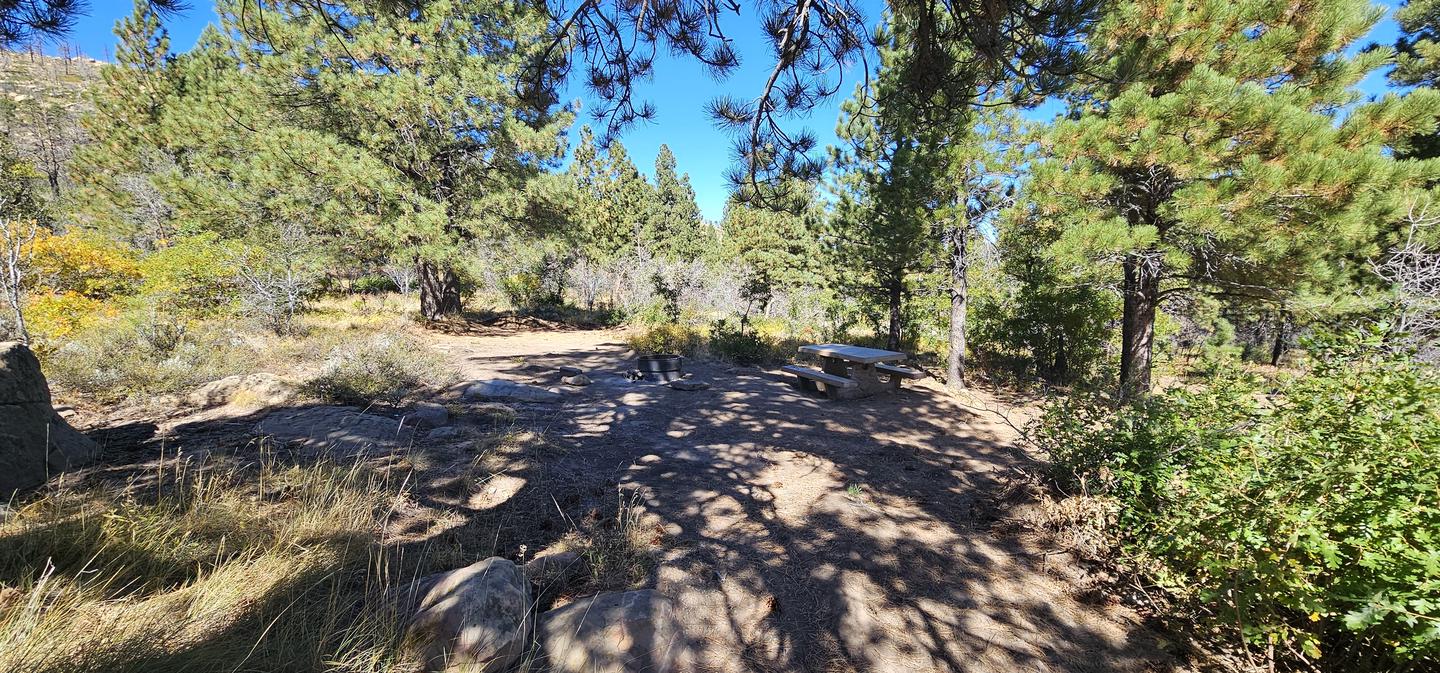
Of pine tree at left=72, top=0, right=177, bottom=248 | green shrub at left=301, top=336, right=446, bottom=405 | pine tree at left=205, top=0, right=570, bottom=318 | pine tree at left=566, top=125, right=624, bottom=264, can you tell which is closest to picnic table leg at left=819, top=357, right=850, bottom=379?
green shrub at left=301, top=336, right=446, bottom=405

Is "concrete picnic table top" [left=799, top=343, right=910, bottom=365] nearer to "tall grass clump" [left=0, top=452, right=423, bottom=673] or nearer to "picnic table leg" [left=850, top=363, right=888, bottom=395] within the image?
"picnic table leg" [left=850, top=363, right=888, bottom=395]

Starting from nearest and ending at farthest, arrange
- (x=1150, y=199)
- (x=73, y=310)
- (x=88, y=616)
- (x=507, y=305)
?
1. (x=88, y=616)
2. (x=1150, y=199)
3. (x=73, y=310)
4. (x=507, y=305)

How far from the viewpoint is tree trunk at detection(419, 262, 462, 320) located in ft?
42.1

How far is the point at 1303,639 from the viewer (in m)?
1.48

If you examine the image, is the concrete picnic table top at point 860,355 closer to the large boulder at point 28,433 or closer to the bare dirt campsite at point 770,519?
the bare dirt campsite at point 770,519

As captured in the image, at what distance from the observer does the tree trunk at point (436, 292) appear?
12828mm

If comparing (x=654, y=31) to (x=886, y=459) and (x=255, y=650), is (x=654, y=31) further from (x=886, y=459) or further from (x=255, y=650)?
(x=886, y=459)

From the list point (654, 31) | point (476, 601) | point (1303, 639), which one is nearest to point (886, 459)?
point (1303, 639)

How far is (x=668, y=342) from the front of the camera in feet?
33.7

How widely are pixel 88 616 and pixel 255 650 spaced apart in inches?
18.4

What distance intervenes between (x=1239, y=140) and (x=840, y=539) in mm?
4965

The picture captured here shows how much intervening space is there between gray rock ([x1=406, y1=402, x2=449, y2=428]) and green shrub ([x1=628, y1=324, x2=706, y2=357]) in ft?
16.9

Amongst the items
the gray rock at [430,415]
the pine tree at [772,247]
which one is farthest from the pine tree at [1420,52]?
the gray rock at [430,415]

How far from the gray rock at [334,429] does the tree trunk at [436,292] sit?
30.3 ft
